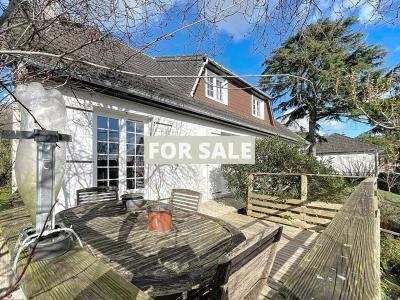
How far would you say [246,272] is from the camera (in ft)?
4.88

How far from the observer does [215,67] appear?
35.6ft

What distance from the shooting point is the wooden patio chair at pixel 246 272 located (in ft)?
3.98

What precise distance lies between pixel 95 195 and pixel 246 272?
3.75 metres

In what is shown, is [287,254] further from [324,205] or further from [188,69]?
[188,69]

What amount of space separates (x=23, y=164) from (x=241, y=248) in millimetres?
1054

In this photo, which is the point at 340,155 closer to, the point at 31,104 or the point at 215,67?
the point at 215,67

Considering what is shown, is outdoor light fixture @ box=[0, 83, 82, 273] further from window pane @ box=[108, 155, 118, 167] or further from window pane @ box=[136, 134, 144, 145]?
window pane @ box=[136, 134, 144, 145]

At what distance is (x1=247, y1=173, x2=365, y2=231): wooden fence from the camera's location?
244 inches

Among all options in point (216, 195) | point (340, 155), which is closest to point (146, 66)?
point (216, 195)

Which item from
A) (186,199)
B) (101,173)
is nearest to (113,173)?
(101,173)

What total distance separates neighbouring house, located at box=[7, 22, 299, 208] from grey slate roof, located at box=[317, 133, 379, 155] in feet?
80.7

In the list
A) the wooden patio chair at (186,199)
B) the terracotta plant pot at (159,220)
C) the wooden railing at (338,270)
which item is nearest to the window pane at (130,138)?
the wooden patio chair at (186,199)

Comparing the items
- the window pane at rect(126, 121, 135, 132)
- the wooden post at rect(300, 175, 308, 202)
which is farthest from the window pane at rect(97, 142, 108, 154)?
the wooden post at rect(300, 175, 308, 202)

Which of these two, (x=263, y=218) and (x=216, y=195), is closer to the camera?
(x=263, y=218)
